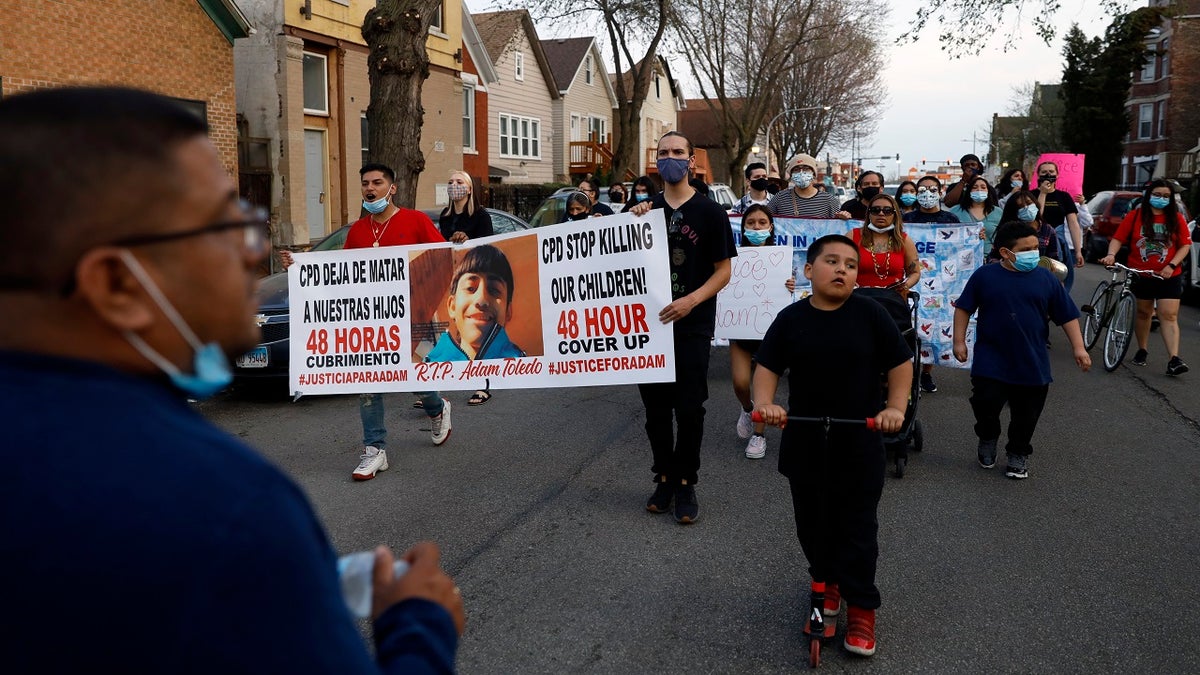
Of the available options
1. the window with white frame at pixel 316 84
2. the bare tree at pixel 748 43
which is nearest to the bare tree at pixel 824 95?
the bare tree at pixel 748 43

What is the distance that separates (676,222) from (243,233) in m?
4.61

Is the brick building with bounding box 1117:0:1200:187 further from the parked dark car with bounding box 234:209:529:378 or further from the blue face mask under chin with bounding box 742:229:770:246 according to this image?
the parked dark car with bounding box 234:209:529:378

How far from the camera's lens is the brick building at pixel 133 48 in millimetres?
14672

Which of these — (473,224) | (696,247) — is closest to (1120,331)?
(473,224)

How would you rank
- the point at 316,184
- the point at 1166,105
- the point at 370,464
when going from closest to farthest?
the point at 370,464 → the point at 316,184 → the point at 1166,105

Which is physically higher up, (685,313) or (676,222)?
(676,222)

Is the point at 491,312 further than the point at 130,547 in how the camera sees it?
Yes

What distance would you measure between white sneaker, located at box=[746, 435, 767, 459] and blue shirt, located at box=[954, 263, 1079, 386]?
1.53 meters

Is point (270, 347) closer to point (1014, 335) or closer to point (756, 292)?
point (756, 292)

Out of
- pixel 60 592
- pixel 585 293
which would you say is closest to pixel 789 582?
pixel 585 293

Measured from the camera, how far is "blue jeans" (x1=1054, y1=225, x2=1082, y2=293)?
11.6 metres

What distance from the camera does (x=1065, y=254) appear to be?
11.8m


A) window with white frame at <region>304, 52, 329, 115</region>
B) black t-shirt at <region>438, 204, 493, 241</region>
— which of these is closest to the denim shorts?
black t-shirt at <region>438, 204, 493, 241</region>

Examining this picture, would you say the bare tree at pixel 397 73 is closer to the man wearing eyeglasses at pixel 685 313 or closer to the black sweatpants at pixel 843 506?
the man wearing eyeglasses at pixel 685 313
